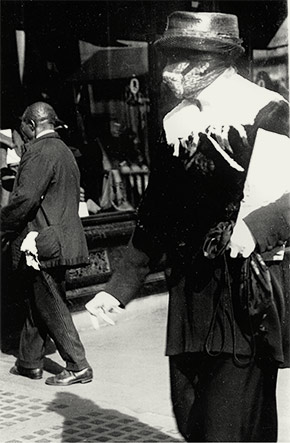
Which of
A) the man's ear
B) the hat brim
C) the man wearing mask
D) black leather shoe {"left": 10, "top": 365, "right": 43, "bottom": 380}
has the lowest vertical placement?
black leather shoe {"left": 10, "top": 365, "right": 43, "bottom": 380}

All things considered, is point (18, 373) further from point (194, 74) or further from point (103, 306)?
point (194, 74)

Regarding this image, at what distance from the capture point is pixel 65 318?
614 cm

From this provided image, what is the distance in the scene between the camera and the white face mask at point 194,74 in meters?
3.30

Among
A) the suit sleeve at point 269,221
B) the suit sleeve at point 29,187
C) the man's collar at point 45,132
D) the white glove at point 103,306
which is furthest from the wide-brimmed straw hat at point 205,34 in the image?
the man's collar at point 45,132

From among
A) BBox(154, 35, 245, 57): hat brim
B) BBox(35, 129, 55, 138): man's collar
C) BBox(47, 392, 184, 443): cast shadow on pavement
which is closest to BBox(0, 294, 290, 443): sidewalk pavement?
BBox(47, 392, 184, 443): cast shadow on pavement

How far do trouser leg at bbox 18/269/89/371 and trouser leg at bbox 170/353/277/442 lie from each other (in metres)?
2.75

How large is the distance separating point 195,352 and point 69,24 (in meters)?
5.94

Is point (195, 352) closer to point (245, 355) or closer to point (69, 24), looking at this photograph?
point (245, 355)

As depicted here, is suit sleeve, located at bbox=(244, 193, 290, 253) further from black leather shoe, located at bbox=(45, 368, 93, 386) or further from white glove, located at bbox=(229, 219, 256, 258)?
black leather shoe, located at bbox=(45, 368, 93, 386)

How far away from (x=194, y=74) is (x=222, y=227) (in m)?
0.58

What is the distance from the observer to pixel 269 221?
3.14m

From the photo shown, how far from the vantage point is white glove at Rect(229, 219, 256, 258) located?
10.3ft

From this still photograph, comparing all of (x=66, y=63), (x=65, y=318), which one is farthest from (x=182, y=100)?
(x=66, y=63)

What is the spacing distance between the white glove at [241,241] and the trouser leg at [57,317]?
123 inches
